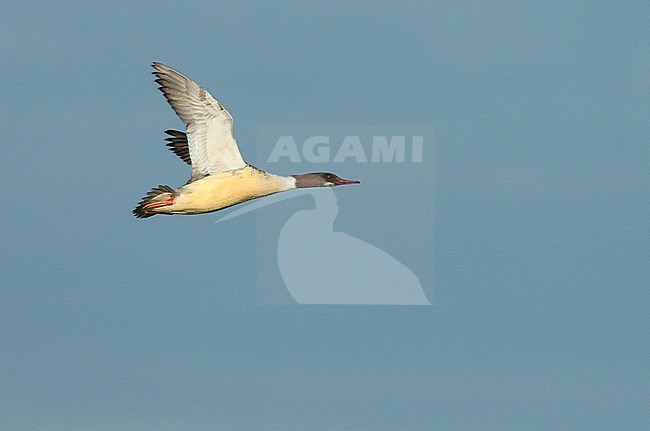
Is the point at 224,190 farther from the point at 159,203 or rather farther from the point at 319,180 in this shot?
the point at 319,180

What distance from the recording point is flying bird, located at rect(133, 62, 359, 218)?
112 ft

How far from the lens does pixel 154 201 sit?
34375 millimetres

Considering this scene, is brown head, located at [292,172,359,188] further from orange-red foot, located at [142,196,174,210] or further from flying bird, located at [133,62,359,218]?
orange-red foot, located at [142,196,174,210]

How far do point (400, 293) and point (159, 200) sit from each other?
844 inches

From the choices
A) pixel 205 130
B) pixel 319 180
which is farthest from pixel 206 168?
pixel 319 180

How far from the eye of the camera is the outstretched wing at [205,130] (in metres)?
34.7

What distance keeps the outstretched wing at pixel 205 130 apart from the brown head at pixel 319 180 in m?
1.23

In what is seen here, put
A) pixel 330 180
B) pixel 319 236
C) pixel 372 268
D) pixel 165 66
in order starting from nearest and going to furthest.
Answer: pixel 165 66 < pixel 330 180 < pixel 319 236 < pixel 372 268

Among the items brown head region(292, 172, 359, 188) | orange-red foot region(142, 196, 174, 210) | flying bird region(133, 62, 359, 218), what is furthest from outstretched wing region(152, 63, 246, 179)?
brown head region(292, 172, 359, 188)

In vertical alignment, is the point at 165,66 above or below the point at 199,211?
above

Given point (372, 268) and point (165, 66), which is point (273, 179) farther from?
point (372, 268)

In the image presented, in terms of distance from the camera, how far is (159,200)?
3434 cm

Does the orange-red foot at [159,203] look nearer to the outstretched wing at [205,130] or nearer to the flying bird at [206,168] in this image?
the flying bird at [206,168]

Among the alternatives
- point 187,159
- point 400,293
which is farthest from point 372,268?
point 187,159
